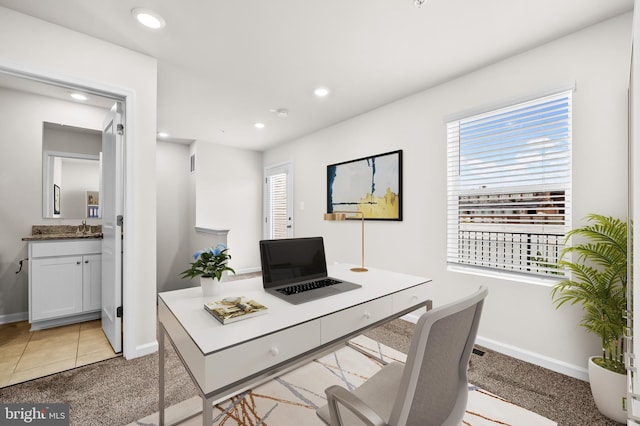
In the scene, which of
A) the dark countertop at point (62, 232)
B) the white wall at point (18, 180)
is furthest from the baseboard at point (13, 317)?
the dark countertop at point (62, 232)

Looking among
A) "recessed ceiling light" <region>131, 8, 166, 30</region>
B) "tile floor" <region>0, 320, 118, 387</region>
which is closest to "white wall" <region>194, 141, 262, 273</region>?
"tile floor" <region>0, 320, 118, 387</region>

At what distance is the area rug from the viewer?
162 centimetres

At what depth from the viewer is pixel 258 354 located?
0.99m

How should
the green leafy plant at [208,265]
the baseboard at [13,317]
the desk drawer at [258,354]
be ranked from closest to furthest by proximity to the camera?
the desk drawer at [258,354] → the green leafy plant at [208,265] → the baseboard at [13,317]

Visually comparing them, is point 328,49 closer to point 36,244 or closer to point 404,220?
point 404,220

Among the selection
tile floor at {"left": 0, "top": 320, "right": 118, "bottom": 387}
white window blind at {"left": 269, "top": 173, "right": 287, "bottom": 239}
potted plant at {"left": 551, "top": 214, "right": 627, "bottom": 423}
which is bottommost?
tile floor at {"left": 0, "top": 320, "right": 118, "bottom": 387}

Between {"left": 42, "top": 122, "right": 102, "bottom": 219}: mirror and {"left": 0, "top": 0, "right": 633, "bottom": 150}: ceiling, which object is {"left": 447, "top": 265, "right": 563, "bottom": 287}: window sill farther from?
{"left": 42, "top": 122, "right": 102, "bottom": 219}: mirror

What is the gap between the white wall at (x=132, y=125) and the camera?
2012mm

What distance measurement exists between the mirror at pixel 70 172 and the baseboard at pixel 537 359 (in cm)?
463

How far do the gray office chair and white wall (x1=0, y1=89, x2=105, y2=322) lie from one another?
3890 mm


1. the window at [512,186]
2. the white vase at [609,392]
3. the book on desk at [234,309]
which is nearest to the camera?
the book on desk at [234,309]

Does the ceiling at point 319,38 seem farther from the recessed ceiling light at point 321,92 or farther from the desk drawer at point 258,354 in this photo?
the desk drawer at point 258,354

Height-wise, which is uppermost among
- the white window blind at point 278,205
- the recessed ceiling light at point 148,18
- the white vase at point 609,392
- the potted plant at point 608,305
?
the recessed ceiling light at point 148,18

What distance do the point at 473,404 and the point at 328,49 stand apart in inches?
110
